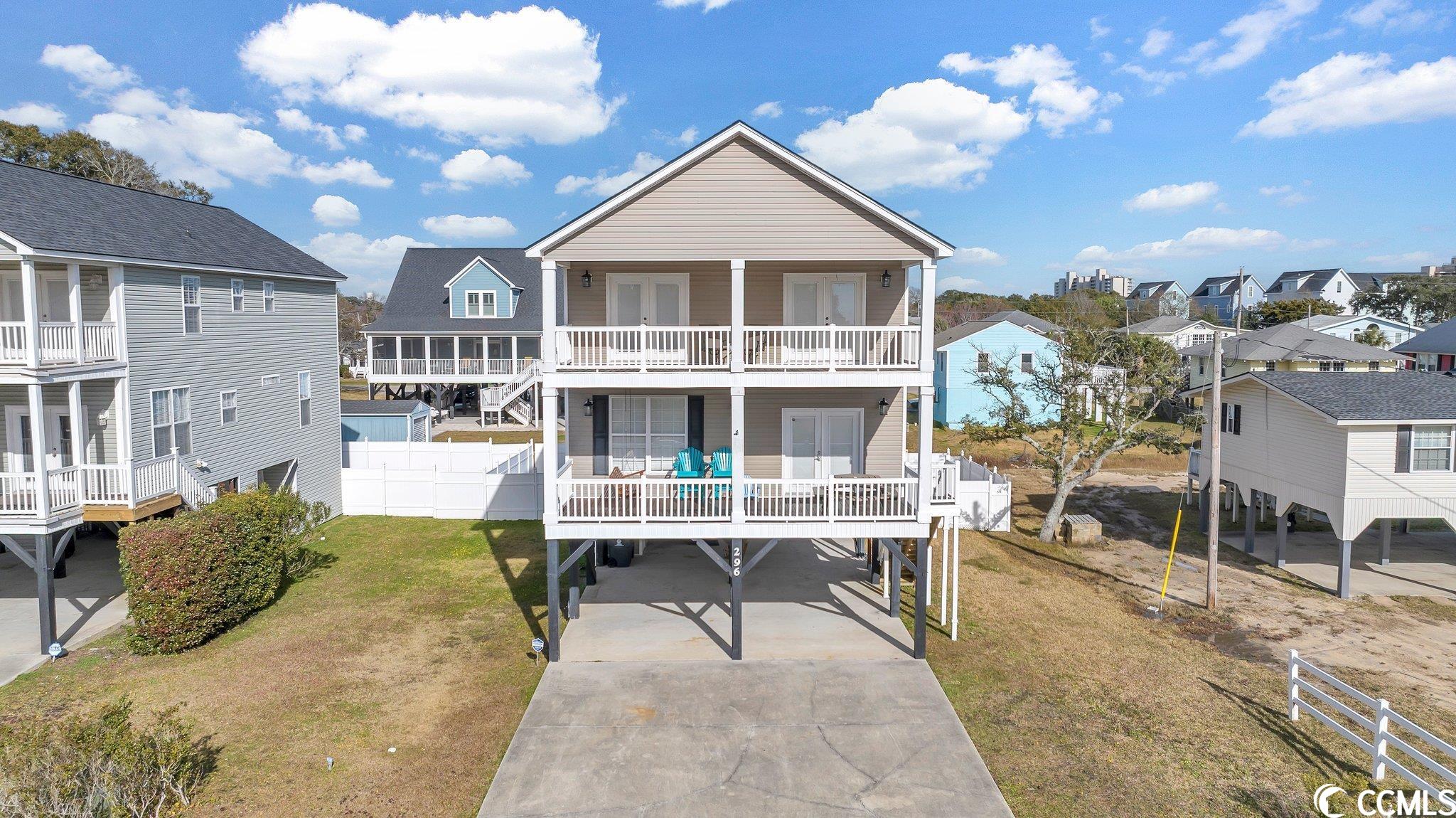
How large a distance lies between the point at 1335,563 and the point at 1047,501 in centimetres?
882

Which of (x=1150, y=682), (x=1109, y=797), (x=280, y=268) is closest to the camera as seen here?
(x=1109, y=797)

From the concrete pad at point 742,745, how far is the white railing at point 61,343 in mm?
11881

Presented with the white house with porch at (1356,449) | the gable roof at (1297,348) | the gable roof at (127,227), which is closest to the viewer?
the gable roof at (127,227)

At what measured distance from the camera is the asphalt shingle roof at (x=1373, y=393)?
17547 millimetres

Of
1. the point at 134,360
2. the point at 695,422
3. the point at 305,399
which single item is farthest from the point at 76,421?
the point at 695,422

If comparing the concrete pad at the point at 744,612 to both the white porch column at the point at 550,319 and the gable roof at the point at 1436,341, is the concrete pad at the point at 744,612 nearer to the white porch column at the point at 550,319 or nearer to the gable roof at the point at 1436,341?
the white porch column at the point at 550,319

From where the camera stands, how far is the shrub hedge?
14.0m

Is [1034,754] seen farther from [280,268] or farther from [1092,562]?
[280,268]

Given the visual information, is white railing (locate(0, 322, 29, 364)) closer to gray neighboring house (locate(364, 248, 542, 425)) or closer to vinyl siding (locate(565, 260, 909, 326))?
vinyl siding (locate(565, 260, 909, 326))

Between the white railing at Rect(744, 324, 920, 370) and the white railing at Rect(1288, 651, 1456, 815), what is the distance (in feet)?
25.8

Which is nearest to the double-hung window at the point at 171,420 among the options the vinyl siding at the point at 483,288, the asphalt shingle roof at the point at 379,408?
the asphalt shingle roof at the point at 379,408

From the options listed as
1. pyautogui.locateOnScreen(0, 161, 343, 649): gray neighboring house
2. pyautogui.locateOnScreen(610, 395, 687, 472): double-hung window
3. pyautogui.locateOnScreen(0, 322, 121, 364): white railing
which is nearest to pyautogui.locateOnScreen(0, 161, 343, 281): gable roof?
pyautogui.locateOnScreen(0, 161, 343, 649): gray neighboring house

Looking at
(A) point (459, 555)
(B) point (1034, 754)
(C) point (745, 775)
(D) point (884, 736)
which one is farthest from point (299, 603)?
(B) point (1034, 754)

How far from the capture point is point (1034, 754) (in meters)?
10.8
